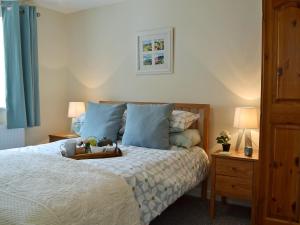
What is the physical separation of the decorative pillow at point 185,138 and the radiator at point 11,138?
204cm

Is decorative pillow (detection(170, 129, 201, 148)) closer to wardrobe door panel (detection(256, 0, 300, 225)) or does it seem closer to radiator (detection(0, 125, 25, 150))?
wardrobe door panel (detection(256, 0, 300, 225))

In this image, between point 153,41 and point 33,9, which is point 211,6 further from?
point 33,9

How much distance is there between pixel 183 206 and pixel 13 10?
3.03 meters

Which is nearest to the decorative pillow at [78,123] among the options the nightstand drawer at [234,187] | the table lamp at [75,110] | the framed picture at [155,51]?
the table lamp at [75,110]

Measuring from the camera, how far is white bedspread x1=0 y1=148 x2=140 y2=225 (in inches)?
53.4

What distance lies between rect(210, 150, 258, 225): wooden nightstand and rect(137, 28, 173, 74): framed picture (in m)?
1.26

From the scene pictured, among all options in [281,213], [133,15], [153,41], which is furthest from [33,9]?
[281,213]

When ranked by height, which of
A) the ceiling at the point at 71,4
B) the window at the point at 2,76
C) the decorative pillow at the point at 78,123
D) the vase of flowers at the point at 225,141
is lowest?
the vase of flowers at the point at 225,141

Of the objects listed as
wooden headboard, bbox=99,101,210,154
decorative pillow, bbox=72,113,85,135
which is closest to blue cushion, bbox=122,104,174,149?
wooden headboard, bbox=99,101,210,154

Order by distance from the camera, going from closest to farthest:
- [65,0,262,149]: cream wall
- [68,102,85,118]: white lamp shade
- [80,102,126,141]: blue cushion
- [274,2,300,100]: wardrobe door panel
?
[274,2,300,100]: wardrobe door panel, [65,0,262,149]: cream wall, [80,102,126,141]: blue cushion, [68,102,85,118]: white lamp shade

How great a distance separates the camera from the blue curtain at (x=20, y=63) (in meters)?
A: 3.42

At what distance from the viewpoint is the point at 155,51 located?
11.2ft

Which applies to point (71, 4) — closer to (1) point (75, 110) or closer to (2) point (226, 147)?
(1) point (75, 110)

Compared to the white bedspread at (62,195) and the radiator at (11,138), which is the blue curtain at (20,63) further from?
the white bedspread at (62,195)
